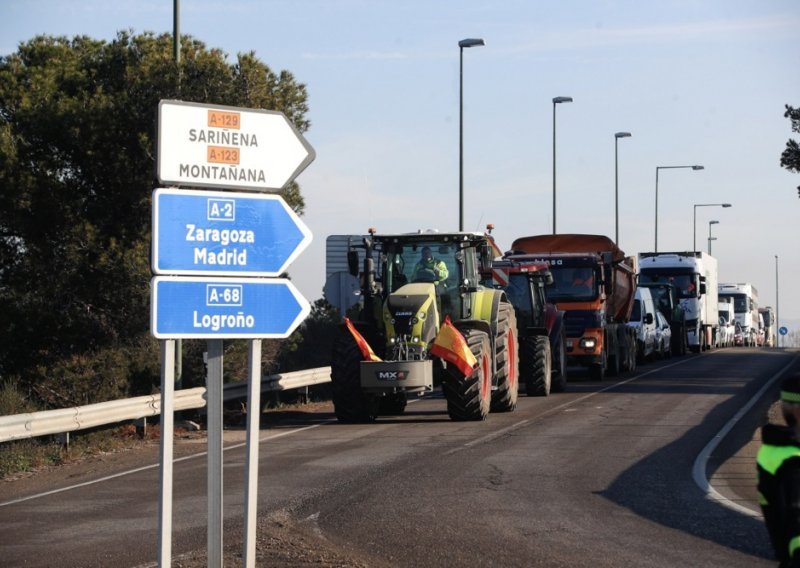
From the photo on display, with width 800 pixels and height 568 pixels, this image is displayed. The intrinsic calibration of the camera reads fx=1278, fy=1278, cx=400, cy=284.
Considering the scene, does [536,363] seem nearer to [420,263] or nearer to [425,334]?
[420,263]

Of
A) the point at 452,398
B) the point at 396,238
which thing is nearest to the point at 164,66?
the point at 396,238

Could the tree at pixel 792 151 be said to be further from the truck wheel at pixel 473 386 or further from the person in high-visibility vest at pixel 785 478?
the person in high-visibility vest at pixel 785 478

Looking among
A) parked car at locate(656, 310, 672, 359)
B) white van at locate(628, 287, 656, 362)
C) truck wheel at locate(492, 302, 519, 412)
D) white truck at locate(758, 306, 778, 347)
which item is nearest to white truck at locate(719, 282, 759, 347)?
white truck at locate(758, 306, 778, 347)

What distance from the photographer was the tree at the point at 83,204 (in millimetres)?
25938

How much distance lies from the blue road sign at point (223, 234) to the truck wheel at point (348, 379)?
12.4 metres

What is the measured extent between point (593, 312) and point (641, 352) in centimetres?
1028

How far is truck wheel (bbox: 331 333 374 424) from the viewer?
19781 millimetres

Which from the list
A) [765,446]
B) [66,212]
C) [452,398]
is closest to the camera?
[765,446]

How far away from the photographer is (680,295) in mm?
49781

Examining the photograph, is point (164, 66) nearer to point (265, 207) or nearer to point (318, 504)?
point (318, 504)

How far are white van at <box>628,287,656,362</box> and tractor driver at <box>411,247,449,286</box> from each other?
17870 mm

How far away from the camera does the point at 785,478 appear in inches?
182

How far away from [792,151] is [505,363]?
1787 cm

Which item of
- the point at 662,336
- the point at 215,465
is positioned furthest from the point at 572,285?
the point at 215,465
